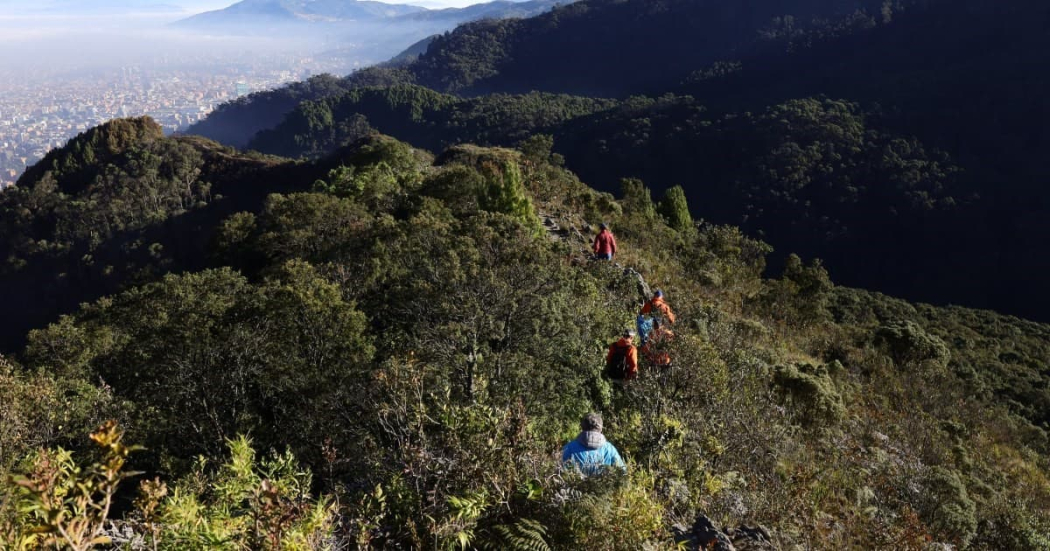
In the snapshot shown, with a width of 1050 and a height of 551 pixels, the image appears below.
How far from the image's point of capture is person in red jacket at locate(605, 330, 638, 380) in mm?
7461

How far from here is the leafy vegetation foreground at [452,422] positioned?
136 inches

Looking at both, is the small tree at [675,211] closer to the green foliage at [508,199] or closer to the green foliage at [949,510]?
the green foliage at [508,199]

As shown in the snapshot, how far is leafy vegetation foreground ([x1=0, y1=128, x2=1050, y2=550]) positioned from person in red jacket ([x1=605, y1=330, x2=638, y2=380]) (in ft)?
0.69

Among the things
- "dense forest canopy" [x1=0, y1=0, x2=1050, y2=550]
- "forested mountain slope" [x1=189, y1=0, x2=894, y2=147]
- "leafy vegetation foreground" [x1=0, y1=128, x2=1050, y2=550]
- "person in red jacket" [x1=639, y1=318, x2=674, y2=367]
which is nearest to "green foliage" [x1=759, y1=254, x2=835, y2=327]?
"dense forest canopy" [x1=0, y1=0, x2=1050, y2=550]

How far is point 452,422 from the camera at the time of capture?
4352 mm

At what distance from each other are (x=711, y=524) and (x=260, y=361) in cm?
593

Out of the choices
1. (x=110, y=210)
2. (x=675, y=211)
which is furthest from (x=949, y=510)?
(x=110, y=210)

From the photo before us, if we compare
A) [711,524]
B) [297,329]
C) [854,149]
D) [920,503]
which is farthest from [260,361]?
[854,149]

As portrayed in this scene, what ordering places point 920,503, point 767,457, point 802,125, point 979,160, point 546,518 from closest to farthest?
point 546,518 → point 767,457 → point 920,503 → point 979,160 → point 802,125

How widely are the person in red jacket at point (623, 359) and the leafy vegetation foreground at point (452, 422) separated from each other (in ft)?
0.69

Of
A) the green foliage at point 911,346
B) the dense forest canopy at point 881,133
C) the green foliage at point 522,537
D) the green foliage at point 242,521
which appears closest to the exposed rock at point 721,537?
the green foliage at point 522,537

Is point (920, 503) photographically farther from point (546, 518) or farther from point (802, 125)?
point (802, 125)

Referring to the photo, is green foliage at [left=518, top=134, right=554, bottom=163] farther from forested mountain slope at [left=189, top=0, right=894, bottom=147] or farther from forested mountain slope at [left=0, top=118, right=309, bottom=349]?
forested mountain slope at [left=189, top=0, right=894, bottom=147]

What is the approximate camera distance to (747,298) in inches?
856
